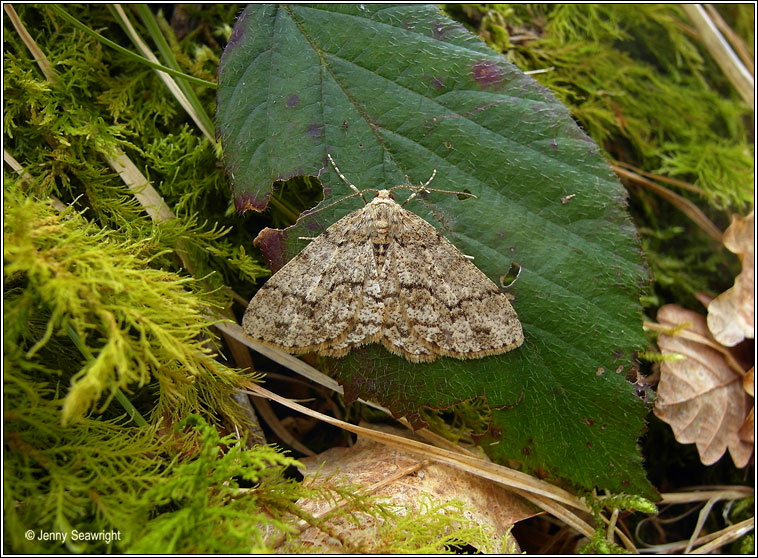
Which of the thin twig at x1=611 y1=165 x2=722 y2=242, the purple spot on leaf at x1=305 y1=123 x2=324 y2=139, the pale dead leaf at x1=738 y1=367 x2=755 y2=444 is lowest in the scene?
the pale dead leaf at x1=738 y1=367 x2=755 y2=444

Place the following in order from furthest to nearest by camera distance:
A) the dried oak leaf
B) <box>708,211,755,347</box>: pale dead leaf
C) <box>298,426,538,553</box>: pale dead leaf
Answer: <box>708,211,755,347</box>: pale dead leaf → the dried oak leaf → <box>298,426,538,553</box>: pale dead leaf

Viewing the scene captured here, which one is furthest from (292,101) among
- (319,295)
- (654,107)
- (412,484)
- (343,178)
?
(654,107)

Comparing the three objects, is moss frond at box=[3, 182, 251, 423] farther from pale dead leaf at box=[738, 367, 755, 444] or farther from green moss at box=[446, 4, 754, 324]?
pale dead leaf at box=[738, 367, 755, 444]

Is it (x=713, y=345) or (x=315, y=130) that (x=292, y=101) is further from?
(x=713, y=345)

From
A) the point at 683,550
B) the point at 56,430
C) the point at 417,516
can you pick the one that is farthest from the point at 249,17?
the point at 683,550

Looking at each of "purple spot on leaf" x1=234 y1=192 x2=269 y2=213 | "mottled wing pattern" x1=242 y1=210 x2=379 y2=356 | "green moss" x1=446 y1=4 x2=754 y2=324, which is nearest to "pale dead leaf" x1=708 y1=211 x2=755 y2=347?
"green moss" x1=446 y1=4 x2=754 y2=324
